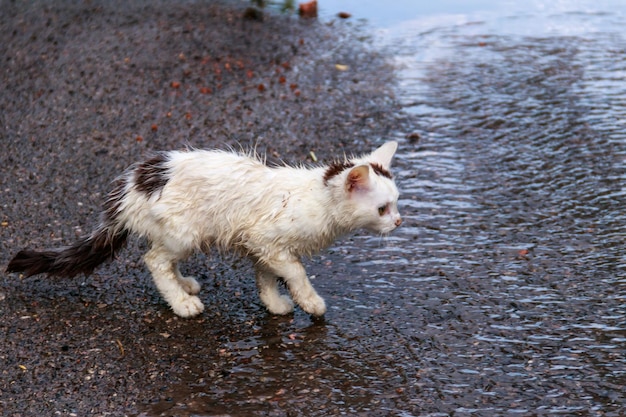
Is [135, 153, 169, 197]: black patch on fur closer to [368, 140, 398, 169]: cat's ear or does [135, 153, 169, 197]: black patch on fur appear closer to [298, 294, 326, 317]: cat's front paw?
[298, 294, 326, 317]: cat's front paw

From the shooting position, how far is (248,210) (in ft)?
15.8

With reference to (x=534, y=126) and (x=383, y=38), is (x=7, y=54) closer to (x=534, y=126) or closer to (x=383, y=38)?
(x=383, y=38)

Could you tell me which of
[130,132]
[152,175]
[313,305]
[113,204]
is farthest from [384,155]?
[130,132]

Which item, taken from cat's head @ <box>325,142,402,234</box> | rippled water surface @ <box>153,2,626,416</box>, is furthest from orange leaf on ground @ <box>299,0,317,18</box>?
cat's head @ <box>325,142,402,234</box>

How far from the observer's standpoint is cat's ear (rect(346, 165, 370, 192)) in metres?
4.54

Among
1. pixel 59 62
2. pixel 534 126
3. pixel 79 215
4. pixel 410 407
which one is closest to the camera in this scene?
pixel 410 407

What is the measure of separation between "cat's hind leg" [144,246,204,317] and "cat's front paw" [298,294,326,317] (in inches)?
24.6

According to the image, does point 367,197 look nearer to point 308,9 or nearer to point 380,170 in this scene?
point 380,170

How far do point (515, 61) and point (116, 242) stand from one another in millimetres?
5583

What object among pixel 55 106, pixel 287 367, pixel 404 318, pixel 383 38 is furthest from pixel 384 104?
pixel 287 367

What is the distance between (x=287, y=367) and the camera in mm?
4555

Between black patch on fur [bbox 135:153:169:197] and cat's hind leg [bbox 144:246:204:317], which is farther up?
black patch on fur [bbox 135:153:169:197]

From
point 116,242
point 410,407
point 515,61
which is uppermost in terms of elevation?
point 515,61

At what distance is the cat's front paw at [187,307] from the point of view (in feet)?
16.4
